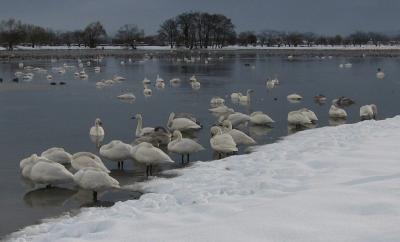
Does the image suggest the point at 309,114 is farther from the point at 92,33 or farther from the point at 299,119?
the point at 92,33

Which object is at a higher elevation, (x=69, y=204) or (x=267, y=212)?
(x=267, y=212)

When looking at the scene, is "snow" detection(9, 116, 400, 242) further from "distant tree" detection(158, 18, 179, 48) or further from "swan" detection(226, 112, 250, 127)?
"distant tree" detection(158, 18, 179, 48)

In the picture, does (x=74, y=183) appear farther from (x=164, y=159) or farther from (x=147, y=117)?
(x=147, y=117)

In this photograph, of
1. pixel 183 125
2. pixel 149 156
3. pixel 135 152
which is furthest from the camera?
pixel 183 125

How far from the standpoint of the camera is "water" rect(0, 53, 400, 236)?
10688 mm

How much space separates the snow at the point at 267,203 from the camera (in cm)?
639

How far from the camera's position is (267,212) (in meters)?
7.08

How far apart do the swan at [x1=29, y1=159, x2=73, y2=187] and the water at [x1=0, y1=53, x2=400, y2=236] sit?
0.73ft

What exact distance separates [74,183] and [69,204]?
4.19 feet

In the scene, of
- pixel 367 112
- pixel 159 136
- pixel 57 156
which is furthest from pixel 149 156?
pixel 367 112

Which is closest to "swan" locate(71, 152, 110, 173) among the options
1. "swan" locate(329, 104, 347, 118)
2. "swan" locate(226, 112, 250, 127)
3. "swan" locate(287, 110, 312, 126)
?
"swan" locate(226, 112, 250, 127)

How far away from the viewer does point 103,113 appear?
22188 mm

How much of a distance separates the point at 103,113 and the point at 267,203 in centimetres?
1518

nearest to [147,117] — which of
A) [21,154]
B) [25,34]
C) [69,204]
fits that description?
[21,154]
